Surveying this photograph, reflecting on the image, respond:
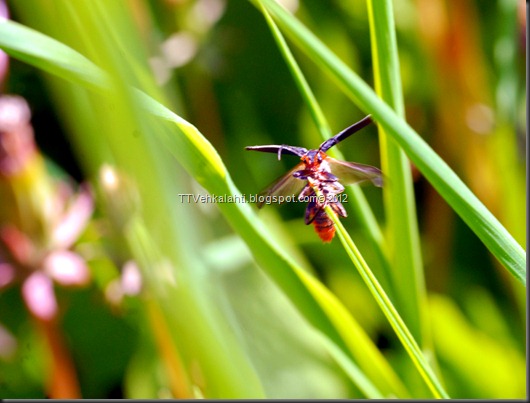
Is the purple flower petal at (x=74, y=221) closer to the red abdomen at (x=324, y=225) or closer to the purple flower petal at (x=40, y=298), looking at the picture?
the purple flower petal at (x=40, y=298)

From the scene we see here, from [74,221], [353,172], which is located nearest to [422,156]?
[353,172]

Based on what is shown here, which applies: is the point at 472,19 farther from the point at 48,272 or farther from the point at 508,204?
the point at 48,272

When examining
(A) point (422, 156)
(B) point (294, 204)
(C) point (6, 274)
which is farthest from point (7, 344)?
(A) point (422, 156)

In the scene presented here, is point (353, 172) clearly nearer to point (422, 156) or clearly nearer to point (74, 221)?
point (422, 156)

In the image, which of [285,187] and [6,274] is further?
[6,274]

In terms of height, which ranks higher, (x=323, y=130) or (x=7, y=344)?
(x=323, y=130)

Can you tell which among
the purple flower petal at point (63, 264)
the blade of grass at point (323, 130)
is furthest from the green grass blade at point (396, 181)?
the purple flower petal at point (63, 264)

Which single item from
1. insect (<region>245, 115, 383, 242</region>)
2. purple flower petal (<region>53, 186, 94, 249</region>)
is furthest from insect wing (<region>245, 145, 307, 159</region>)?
purple flower petal (<region>53, 186, 94, 249</region>)
